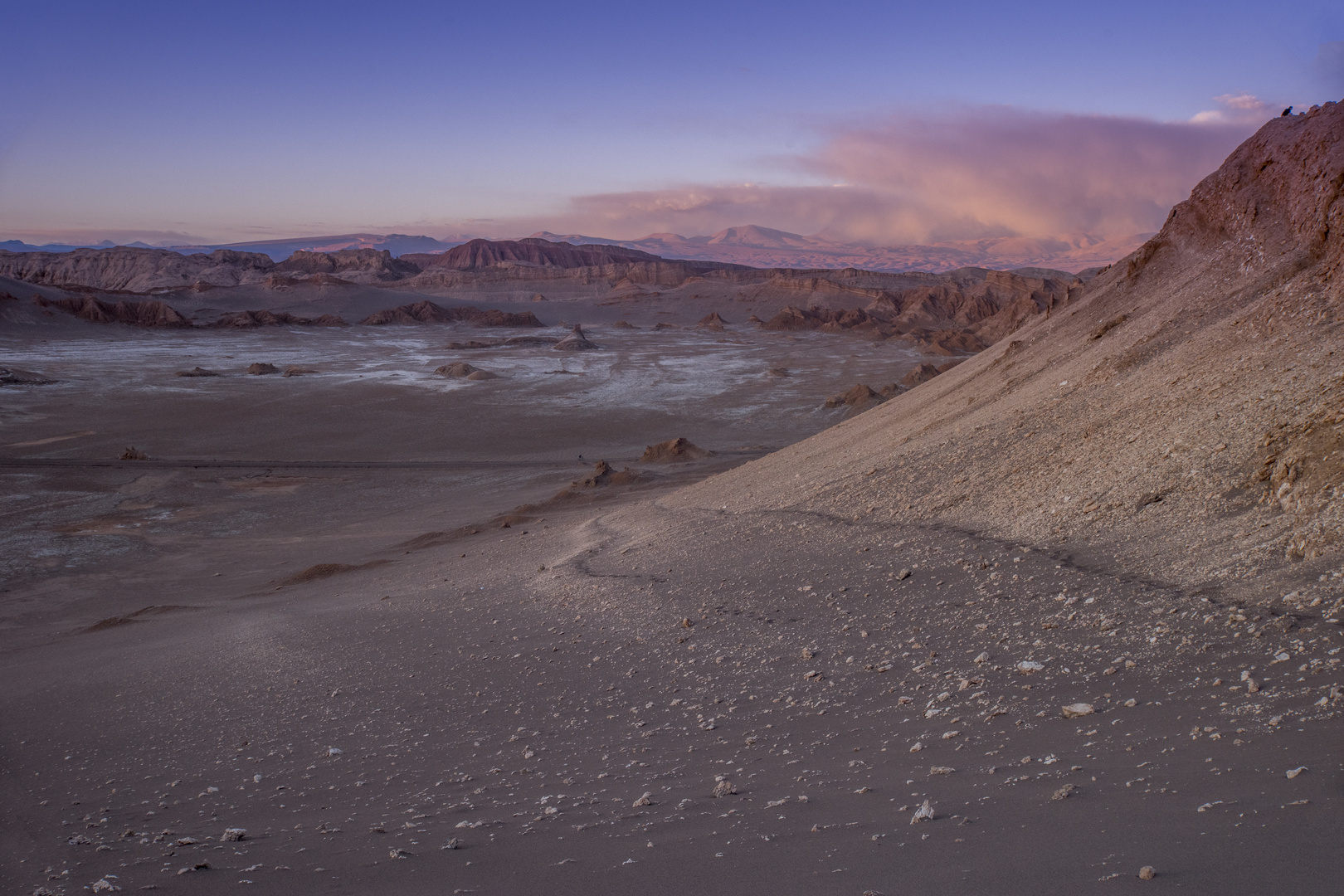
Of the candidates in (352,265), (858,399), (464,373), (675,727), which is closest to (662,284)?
(352,265)

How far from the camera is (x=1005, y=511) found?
5.79 metres

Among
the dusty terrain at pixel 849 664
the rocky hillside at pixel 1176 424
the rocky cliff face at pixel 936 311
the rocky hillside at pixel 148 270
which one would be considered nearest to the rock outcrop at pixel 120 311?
the rocky hillside at pixel 148 270

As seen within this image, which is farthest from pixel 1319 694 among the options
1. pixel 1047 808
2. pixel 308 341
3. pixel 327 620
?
pixel 308 341

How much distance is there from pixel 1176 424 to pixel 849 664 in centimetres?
322

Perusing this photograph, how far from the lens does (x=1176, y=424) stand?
18.7ft

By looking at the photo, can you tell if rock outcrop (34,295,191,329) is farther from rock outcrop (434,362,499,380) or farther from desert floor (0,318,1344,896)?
desert floor (0,318,1344,896)

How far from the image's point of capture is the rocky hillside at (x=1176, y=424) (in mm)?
4410

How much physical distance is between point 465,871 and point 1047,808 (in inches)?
70.1

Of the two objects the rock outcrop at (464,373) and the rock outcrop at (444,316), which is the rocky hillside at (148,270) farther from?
the rock outcrop at (464,373)

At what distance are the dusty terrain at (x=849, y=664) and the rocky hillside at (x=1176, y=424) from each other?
0.04m

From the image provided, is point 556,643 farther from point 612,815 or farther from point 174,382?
point 174,382

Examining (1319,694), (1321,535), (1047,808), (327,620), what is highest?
(1321,535)

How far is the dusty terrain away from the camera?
2557 mm

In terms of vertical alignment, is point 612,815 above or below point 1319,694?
below
